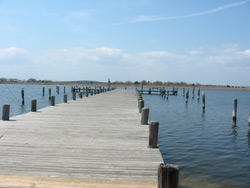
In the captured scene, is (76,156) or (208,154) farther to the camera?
(208,154)

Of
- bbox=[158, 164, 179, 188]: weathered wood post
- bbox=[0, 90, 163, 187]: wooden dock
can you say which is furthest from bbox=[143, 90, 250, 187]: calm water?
bbox=[158, 164, 179, 188]: weathered wood post

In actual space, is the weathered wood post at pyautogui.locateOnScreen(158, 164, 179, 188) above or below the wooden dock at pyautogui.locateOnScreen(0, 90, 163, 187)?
above

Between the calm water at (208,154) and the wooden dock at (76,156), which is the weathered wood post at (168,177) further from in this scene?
the calm water at (208,154)

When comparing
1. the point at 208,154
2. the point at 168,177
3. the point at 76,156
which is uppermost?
the point at 168,177

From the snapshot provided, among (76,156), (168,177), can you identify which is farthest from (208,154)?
(168,177)

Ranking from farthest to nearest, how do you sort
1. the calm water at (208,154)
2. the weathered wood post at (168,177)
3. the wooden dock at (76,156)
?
the calm water at (208,154)
the wooden dock at (76,156)
the weathered wood post at (168,177)

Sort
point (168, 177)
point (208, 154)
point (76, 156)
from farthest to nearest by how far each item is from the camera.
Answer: point (208, 154) < point (76, 156) < point (168, 177)

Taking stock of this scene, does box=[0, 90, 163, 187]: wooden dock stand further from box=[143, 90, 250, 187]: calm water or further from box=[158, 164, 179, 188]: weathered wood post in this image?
box=[143, 90, 250, 187]: calm water

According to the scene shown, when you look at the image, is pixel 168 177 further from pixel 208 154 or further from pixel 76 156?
pixel 208 154

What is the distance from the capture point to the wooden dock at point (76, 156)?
5.04 metres

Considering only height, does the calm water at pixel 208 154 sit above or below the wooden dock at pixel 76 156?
below

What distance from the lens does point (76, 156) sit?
636cm

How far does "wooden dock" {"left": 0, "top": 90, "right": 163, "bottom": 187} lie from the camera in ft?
16.5

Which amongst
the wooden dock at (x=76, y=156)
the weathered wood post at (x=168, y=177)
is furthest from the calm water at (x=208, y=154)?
the weathered wood post at (x=168, y=177)
